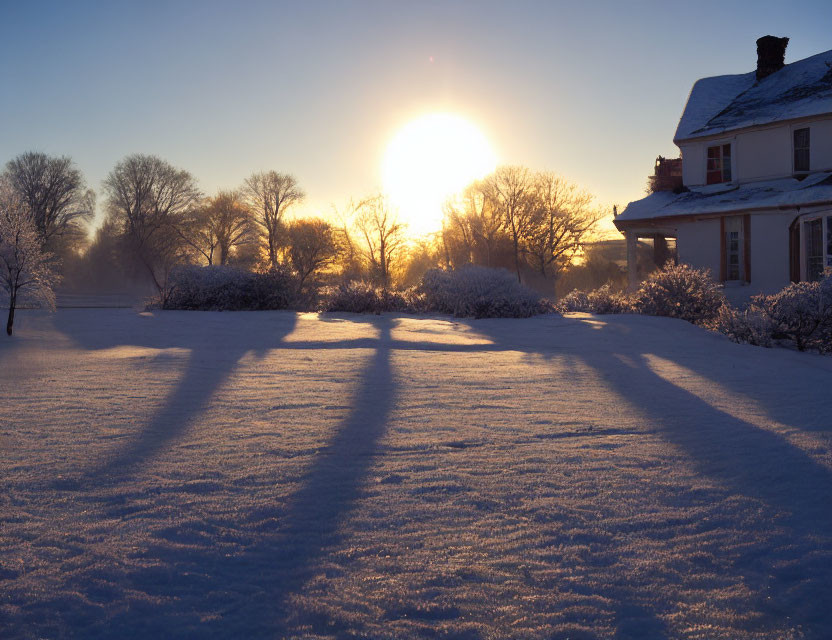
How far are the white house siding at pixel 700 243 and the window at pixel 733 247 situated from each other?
251mm

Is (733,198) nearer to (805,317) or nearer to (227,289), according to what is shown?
(805,317)

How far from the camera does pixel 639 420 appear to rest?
14.7 feet

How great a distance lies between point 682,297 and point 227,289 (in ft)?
33.9

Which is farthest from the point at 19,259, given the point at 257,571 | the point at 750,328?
the point at 750,328

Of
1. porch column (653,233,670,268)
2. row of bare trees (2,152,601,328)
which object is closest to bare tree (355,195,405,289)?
row of bare trees (2,152,601,328)

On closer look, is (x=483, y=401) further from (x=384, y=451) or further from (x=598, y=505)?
(x=598, y=505)

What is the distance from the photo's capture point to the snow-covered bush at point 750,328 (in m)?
8.82

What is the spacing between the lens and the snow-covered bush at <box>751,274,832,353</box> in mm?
8531

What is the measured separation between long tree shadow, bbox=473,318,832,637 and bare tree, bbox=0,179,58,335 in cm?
883

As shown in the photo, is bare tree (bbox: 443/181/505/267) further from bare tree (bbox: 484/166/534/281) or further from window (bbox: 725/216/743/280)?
A: window (bbox: 725/216/743/280)

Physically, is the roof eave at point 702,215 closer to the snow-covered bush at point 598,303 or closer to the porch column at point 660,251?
the snow-covered bush at point 598,303

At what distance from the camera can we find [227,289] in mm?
14656

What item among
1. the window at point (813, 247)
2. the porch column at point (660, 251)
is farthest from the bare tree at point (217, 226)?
the window at point (813, 247)

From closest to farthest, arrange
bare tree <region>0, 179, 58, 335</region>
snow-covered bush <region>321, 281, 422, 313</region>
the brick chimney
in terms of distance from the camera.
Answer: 1. bare tree <region>0, 179, 58, 335</region>
2. snow-covered bush <region>321, 281, 422, 313</region>
3. the brick chimney
